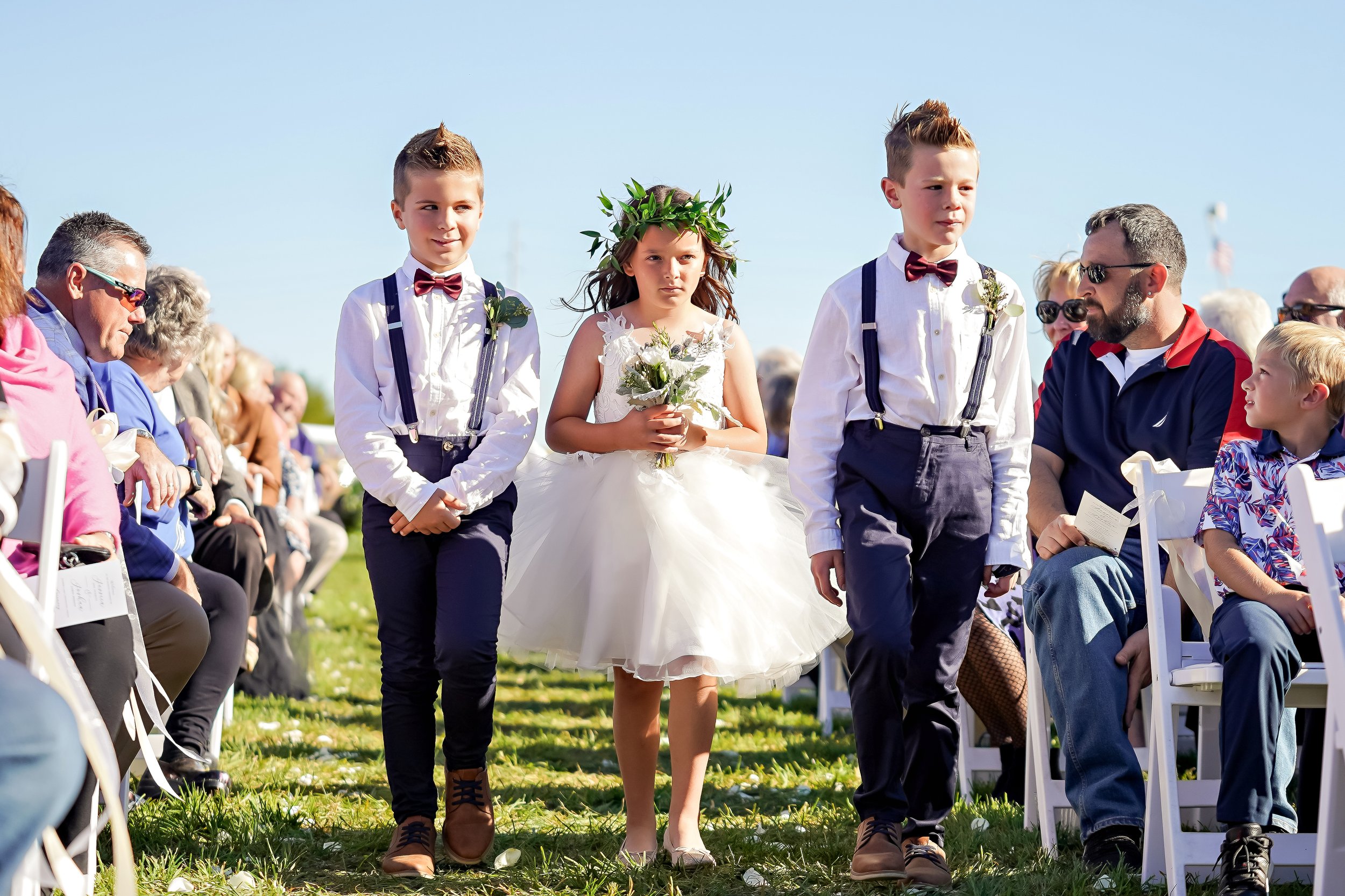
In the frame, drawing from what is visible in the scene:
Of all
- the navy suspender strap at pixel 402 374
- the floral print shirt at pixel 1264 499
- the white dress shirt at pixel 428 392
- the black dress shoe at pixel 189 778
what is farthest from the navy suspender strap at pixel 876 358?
the black dress shoe at pixel 189 778

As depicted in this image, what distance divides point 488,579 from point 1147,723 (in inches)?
93.0

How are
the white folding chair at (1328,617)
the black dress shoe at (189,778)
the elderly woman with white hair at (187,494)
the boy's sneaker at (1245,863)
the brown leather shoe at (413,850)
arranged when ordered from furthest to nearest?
1. the black dress shoe at (189,778)
2. the elderly woman with white hair at (187,494)
3. the brown leather shoe at (413,850)
4. the boy's sneaker at (1245,863)
5. the white folding chair at (1328,617)

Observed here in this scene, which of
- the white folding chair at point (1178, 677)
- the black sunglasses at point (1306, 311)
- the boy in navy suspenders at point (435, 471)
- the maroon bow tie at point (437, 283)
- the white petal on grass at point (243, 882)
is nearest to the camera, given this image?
the white folding chair at point (1178, 677)

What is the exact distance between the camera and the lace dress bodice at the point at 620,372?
4.56 m

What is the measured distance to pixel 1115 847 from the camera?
4078 mm

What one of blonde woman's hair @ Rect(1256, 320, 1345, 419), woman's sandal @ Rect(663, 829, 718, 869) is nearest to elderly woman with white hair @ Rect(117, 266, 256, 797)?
woman's sandal @ Rect(663, 829, 718, 869)

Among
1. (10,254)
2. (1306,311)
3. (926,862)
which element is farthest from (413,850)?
(1306,311)

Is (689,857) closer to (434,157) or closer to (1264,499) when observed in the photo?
(1264,499)

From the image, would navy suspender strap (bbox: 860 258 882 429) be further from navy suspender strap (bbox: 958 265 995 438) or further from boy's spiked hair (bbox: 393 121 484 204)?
boy's spiked hair (bbox: 393 121 484 204)

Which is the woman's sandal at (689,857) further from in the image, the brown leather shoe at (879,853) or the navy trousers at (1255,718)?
the navy trousers at (1255,718)

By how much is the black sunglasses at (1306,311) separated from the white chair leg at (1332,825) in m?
3.21

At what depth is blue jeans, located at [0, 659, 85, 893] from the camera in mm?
2068

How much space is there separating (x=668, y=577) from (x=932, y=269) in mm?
1340

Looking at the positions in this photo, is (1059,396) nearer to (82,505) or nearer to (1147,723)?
(1147,723)
